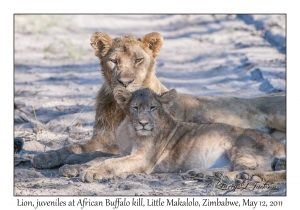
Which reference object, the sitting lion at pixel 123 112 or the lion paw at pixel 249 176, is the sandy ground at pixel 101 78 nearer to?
the lion paw at pixel 249 176

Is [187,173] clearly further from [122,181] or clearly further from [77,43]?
[77,43]

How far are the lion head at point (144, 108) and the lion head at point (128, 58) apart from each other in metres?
0.36

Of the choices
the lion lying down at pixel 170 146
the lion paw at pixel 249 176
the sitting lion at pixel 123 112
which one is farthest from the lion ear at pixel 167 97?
the lion paw at pixel 249 176

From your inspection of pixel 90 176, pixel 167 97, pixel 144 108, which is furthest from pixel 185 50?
pixel 90 176

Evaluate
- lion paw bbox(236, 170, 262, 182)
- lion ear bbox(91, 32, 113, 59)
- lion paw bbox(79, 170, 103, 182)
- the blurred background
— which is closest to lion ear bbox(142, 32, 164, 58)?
lion ear bbox(91, 32, 113, 59)

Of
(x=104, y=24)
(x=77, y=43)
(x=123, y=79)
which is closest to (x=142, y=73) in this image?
(x=123, y=79)

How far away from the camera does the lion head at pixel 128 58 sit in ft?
21.6

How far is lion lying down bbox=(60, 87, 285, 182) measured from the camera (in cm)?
577

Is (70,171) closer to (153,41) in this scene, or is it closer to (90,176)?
(90,176)

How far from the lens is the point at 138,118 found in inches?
232

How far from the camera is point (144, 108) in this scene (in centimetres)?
596

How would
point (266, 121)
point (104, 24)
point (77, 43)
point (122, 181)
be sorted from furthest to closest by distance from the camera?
1. point (104, 24)
2. point (77, 43)
3. point (266, 121)
4. point (122, 181)

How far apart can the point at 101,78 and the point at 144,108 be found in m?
5.34

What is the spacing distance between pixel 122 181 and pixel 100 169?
21 centimetres
